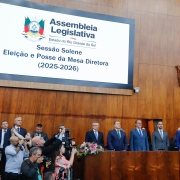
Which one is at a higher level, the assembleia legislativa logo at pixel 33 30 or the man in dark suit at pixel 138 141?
the assembleia legislativa logo at pixel 33 30

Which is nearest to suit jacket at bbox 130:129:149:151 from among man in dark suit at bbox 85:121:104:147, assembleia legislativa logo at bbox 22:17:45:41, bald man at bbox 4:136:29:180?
man in dark suit at bbox 85:121:104:147

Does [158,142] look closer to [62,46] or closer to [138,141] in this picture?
[138,141]

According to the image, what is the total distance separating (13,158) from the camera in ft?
13.6

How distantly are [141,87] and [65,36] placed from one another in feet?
7.84

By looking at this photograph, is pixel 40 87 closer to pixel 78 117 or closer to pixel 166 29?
pixel 78 117

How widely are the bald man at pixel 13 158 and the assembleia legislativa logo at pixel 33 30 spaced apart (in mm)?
3191

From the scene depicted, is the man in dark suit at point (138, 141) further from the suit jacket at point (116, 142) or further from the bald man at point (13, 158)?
the bald man at point (13, 158)

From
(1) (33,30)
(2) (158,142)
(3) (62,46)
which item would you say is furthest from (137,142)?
(1) (33,30)

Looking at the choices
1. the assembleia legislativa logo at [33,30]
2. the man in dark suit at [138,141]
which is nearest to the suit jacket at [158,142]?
the man in dark suit at [138,141]

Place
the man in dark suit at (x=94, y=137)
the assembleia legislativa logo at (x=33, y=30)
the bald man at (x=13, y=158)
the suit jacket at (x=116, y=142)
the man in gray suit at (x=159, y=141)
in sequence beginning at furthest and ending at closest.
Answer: the assembleia legislativa logo at (x=33, y=30) → the man in gray suit at (x=159, y=141) → the man in dark suit at (x=94, y=137) → the suit jacket at (x=116, y=142) → the bald man at (x=13, y=158)

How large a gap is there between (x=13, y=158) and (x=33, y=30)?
3518mm

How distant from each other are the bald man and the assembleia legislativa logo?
3191 mm

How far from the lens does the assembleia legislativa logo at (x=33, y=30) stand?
659 cm

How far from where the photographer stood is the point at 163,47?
7.69m
